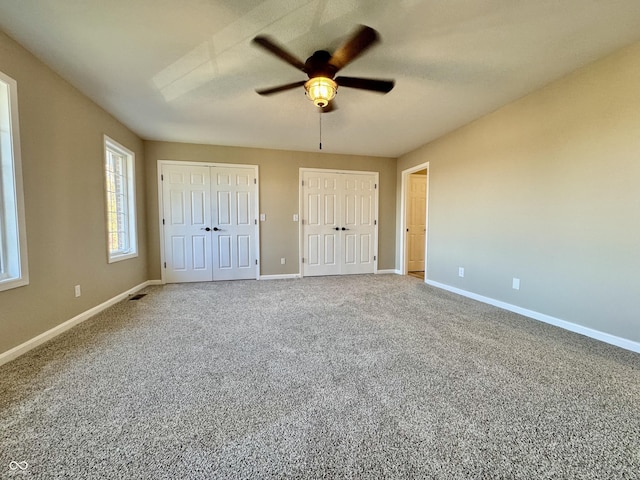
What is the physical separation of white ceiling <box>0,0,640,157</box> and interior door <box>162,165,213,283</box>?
4.07ft

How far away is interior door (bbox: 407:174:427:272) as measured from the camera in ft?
19.0

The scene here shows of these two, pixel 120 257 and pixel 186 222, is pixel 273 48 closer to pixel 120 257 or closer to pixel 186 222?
pixel 120 257

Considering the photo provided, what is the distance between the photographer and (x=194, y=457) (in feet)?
3.62

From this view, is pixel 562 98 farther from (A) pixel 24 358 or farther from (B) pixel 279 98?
(A) pixel 24 358

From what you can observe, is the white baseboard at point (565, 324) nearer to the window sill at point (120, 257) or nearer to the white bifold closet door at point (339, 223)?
the white bifold closet door at point (339, 223)

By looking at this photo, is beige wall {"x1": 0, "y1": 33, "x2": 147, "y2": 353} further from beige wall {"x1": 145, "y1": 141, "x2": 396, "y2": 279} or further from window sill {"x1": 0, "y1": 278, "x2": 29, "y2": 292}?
beige wall {"x1": 145, "y1": 141, "x2": 396, "y2": 279}

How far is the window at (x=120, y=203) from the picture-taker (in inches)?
137

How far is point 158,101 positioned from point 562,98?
423cm

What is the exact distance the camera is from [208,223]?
15.2 ft

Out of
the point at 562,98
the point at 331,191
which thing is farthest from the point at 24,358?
the point at 562,98

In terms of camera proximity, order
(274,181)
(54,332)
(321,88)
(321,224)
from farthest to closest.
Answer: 1. (321,224)
2. (274,181)
3. (54,332)
4. (321,88)

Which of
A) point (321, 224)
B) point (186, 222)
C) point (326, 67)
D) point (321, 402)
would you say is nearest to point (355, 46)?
point (326, 67)

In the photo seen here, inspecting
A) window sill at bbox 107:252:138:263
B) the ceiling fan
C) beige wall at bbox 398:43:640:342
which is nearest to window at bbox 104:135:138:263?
window sill at bbox 107:252:138:263

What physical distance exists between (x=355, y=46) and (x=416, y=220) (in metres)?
4.63
